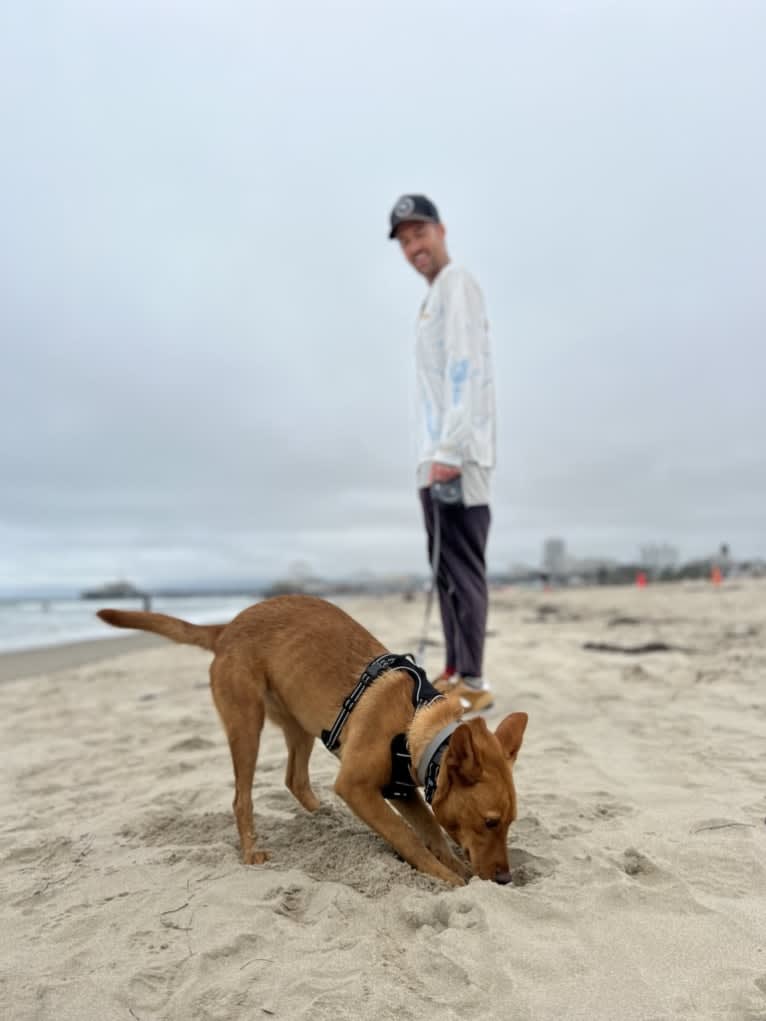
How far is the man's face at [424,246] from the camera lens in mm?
5613

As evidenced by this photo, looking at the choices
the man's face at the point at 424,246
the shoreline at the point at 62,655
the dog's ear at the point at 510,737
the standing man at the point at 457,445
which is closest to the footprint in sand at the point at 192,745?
the standing man at the point at 457,445

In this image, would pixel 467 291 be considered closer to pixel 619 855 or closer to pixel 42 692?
pixel 619 855

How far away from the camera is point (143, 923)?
7.89 feet

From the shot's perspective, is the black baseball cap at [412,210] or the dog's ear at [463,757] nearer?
the dog's ear at [463,757]

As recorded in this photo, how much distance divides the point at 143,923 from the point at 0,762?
3.09 metres

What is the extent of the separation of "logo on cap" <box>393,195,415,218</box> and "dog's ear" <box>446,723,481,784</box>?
13.8 feet

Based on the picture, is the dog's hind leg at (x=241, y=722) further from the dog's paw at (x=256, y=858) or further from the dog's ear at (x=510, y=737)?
the dog's ear at (x=510, y=737)

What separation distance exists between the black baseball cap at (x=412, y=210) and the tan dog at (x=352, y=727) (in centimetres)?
332

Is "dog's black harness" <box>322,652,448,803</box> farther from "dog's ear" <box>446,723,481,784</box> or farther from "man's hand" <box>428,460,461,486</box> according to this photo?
"man's hand" <box>428,460,461,486</box>

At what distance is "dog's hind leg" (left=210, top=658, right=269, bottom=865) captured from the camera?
123 inches

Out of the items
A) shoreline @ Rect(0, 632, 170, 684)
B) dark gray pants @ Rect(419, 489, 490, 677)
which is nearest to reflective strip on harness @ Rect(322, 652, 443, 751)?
dark gray pants @ Rect(419, 489, 490, 677)

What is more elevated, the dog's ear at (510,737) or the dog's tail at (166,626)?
the dog's tail at (166,626)

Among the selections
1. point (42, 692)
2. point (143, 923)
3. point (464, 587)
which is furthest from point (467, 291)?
point (42, 692)

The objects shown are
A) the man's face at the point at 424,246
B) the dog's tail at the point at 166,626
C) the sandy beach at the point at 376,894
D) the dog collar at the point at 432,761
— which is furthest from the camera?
the man's face at the point at 424,246
